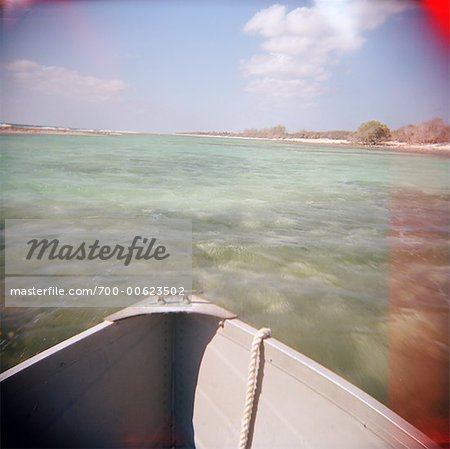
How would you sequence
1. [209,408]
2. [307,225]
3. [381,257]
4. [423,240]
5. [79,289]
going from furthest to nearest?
[307,225], [423,240], [381,257], [79,289], [209,408]

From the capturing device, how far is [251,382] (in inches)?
70.4

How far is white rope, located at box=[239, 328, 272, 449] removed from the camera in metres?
1.75

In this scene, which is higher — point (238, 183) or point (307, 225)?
point (238, 183)

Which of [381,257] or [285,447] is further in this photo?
[381,257]

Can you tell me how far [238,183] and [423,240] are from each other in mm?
8656

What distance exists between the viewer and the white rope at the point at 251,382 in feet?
5.75

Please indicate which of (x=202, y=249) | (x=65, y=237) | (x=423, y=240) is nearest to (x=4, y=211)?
(x=65, y=237)

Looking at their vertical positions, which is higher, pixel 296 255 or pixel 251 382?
pixel 251 382

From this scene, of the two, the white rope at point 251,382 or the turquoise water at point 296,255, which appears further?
the turquoise water at point 296,255

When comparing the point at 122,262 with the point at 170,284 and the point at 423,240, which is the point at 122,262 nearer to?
the point at 170,284

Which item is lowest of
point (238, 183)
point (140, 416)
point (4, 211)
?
point (140, 416)

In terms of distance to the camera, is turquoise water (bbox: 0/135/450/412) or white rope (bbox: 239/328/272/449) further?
turquoise water (bbox: 0/135/450/412)

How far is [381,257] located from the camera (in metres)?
6.16

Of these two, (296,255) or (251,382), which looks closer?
(251,382)
